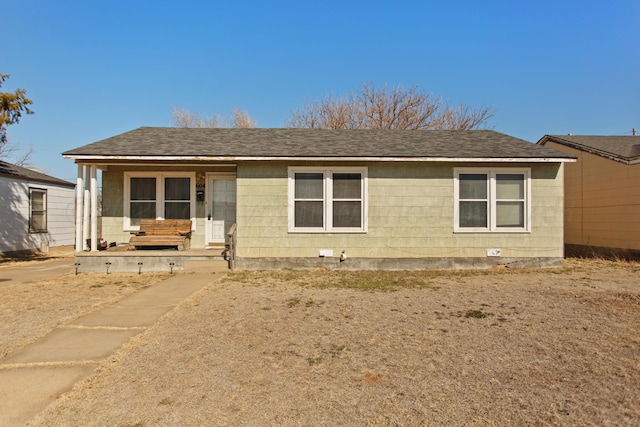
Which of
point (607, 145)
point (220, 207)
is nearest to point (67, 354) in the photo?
point (220, 207)

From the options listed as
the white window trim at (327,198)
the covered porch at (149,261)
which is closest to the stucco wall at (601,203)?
the white window trim at (327,198)

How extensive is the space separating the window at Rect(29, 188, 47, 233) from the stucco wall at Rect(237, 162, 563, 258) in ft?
35.6

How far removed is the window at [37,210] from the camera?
52.1ft

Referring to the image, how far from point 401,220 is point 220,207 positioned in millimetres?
5104

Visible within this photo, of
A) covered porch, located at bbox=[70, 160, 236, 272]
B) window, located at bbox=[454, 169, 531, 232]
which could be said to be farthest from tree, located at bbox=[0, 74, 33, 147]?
window, located at bbox=[454, 169, 531, 232]

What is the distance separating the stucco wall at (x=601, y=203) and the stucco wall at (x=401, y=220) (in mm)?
3392

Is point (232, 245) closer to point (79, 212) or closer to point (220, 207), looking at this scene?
point (220, 207)

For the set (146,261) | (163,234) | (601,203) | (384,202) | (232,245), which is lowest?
(146,261)

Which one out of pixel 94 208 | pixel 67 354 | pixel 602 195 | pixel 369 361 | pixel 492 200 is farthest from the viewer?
pixel 602 195

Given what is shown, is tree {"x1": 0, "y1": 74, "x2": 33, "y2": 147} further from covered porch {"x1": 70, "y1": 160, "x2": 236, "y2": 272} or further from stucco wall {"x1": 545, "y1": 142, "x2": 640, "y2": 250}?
stucco wall {"x1": 545, "y1": 142, "x2": 640, "y2": 250}

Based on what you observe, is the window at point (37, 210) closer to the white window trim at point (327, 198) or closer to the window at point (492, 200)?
the white window trim at point (327, 198)

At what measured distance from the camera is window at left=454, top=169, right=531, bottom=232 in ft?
34.1

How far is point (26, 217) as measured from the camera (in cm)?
1558

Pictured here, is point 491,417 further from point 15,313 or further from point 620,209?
point 620,209
